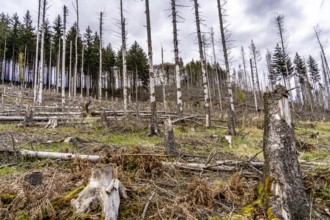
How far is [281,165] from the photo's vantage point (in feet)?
8.59

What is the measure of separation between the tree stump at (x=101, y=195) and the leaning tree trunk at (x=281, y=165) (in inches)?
70.8

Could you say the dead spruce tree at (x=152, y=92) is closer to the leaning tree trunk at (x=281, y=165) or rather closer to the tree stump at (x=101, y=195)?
the tree stump at (x=101, y=195)

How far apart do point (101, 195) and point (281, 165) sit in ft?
7.37

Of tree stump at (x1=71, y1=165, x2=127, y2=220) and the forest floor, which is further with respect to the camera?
the forest floor

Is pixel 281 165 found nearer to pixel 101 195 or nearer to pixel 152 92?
pixel 101 195

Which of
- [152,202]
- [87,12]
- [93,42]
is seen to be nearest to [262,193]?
[152,202]

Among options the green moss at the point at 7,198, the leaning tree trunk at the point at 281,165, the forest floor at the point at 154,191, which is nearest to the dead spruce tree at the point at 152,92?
the forest floor at the point at 154,191

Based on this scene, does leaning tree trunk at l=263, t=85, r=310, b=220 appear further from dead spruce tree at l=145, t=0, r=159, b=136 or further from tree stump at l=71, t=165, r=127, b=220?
dead spruce tree at l=145, t=0, r=159, b=136

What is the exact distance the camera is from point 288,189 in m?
2.51

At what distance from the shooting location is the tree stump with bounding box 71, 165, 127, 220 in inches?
95.0

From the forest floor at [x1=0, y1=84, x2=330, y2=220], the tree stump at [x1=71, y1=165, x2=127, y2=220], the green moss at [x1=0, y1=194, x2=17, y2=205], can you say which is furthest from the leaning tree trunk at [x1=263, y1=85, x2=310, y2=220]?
the green moss at [x1=0, y1=194, x2=17, y2=205]

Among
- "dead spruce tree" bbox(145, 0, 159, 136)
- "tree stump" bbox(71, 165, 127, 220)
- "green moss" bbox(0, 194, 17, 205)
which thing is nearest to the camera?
"tree stump" bbox(71, 165, 127, 220)

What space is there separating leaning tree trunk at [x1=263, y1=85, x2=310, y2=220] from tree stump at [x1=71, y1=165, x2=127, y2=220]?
70.8 inches

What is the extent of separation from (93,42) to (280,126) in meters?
41.7
